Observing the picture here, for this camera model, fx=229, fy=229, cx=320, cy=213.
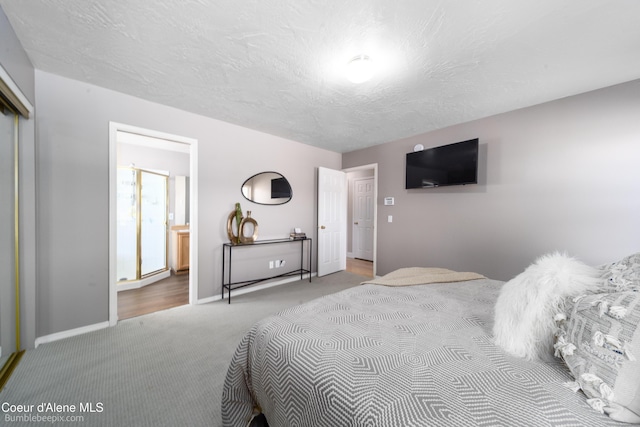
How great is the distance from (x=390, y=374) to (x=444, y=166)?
122 inches

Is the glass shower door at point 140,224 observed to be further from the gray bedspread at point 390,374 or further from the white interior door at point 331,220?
the gray bedspread at point 390,374

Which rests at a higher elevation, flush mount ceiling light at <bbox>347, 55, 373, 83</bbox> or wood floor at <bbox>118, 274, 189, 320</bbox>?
flush mount ceiling light at <bbox>347, 55, 373, 83</bbox>

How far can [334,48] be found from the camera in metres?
1.69

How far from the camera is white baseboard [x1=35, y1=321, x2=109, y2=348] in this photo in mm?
2072

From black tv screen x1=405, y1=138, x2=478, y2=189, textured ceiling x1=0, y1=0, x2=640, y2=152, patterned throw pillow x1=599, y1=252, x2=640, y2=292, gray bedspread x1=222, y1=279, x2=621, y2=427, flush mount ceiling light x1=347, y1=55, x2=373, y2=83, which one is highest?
textured ceiling x1=0, y1=0, x2=640, y2=152

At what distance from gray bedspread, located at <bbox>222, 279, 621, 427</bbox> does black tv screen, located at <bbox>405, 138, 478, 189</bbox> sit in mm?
2092

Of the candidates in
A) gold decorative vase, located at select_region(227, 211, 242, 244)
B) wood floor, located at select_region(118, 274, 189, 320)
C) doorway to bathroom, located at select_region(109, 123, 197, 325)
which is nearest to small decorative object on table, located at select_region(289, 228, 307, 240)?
gold decorative vase, located at select_region(227, 211, 242, 244)

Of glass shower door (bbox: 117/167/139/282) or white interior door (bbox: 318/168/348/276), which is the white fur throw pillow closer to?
white interior door (bbox: 318/168/348/276)

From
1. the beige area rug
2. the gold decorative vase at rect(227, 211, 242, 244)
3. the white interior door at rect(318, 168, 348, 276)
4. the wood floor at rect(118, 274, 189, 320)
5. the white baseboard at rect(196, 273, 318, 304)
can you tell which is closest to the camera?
Result: the beige area rug

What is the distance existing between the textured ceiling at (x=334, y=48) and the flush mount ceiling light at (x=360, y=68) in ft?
0.15

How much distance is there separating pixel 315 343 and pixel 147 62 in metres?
2.47

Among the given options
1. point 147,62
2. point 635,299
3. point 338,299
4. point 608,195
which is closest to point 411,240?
point 608,195

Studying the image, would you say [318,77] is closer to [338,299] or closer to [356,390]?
[338,299]

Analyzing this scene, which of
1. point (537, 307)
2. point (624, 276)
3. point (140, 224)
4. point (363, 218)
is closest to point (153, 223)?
point (140, 224)
